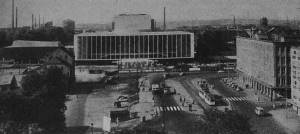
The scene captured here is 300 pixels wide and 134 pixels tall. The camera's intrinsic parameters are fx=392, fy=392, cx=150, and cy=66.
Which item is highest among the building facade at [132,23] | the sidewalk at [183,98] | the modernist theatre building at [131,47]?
the building facade at [132,23]

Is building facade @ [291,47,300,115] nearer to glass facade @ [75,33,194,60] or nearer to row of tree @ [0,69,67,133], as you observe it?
row of tree @ [0,69,67,133]

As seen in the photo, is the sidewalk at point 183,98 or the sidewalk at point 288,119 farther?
the sidewalk at point 183,98

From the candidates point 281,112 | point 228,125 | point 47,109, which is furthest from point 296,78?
point 47,109

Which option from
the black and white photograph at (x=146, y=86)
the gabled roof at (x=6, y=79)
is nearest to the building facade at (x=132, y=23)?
the black and white photograph at (x=146, y=86)

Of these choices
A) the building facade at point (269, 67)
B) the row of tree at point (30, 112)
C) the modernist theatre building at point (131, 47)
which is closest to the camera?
the row of tree at point (30, 112)

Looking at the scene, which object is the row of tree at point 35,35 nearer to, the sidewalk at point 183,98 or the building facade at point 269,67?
the sidewalk at point 183,98

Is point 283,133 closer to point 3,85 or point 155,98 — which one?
point 155,98

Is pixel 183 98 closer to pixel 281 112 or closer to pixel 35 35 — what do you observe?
pixel 281 112
